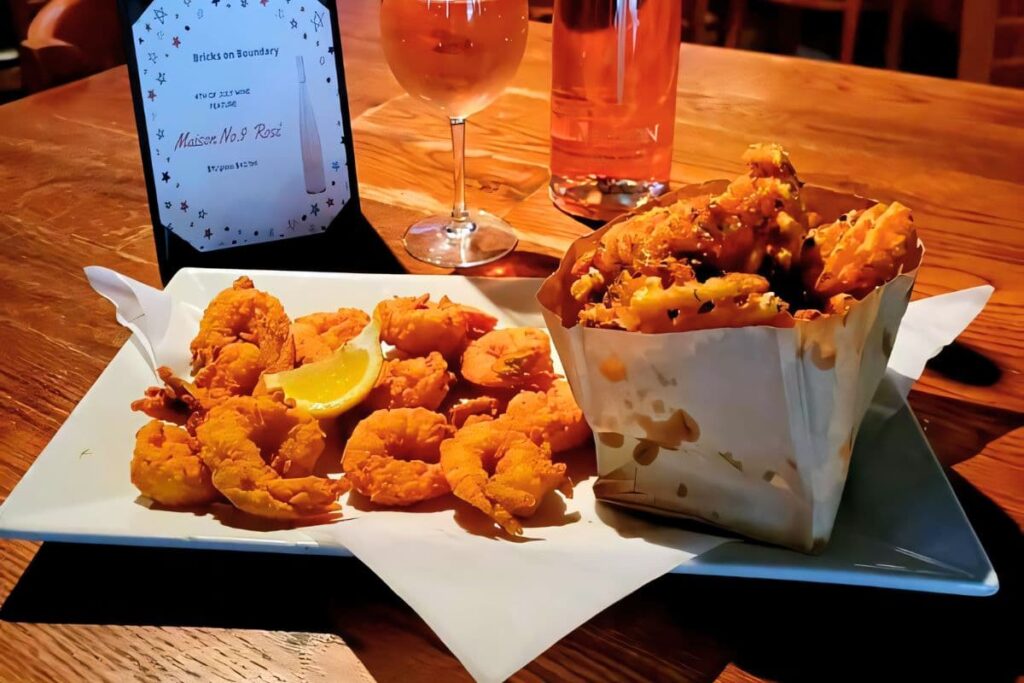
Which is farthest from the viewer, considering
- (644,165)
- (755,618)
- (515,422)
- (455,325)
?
(644,165)

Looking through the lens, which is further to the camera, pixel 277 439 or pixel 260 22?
pixel 260 22

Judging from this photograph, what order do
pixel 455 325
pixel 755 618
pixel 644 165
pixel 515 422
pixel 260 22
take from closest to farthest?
1. pixel 755 618
2. pixel 515 422
3. pixel 455 325
4. pixel 260 22
5. pixel 644 165

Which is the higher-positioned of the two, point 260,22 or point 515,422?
point 260,22

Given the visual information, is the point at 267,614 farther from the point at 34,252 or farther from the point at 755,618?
the point at 34,252

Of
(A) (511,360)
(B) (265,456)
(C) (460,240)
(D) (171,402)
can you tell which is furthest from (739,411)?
(C) (460,240)

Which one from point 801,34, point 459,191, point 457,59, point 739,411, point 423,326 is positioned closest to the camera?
point 739,411

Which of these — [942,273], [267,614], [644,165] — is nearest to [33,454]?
[267,614]

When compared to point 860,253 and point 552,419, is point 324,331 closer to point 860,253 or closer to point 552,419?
point 552,419
